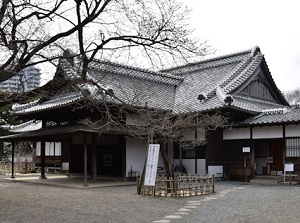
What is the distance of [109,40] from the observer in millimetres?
9992

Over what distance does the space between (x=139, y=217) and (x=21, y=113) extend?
1504 centimetres

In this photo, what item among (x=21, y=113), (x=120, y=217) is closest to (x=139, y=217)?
(x=120, y=217)

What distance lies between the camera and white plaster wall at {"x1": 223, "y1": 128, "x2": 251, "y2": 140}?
21.0 m

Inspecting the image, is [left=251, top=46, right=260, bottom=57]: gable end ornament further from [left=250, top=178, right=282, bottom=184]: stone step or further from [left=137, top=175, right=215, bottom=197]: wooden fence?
[left=137, top=175, right=215, bottom=197]: wooden fence

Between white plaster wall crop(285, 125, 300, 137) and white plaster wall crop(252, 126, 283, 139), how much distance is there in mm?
317

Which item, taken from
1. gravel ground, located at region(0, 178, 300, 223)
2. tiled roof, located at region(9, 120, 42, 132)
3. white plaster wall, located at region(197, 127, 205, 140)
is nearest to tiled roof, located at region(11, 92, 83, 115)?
tiled roof, located at region(9, 120, 42, 132)

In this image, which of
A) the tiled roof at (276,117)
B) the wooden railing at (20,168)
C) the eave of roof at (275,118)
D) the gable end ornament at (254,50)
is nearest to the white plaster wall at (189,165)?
the eave of roof at (275,118)

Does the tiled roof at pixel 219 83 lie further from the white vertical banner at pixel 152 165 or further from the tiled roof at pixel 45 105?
the white vertical banner at pixel 152 165

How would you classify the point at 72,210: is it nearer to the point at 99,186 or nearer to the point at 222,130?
the point at 99,186

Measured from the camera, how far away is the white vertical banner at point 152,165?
13.2 meters

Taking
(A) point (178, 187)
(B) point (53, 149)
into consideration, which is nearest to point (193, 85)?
(B) point (53, 149)

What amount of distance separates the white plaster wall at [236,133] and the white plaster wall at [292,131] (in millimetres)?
2088

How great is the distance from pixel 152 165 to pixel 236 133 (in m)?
9.36

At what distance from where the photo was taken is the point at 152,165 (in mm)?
13320
